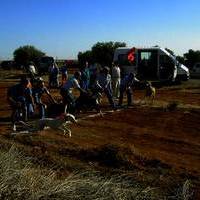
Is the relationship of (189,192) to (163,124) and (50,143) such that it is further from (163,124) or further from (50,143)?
(163,124)

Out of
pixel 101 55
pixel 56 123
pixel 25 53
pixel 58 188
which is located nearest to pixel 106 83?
pixel 56 123

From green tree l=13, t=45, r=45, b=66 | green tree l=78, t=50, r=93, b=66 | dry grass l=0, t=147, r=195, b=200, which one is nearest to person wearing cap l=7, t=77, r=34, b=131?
dry grass l=0, t=147, r=195, b=200

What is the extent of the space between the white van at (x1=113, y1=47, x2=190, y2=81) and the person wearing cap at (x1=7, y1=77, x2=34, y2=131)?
1734 centimetres

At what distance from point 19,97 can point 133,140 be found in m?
3.62

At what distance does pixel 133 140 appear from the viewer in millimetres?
15375

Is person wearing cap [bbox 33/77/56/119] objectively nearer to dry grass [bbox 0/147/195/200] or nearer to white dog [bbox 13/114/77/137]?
white dog [bbox 13/114/77/137]

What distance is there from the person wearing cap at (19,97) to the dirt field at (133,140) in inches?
22.8

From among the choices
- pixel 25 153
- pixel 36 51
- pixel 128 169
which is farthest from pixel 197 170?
pixel 36 51

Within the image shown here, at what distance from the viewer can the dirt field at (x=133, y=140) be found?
12.4 m

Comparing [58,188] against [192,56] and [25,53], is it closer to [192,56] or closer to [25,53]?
[192,56]

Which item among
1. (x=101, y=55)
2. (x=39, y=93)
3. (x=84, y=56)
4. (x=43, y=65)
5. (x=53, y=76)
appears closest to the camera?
(x=39, y=93)

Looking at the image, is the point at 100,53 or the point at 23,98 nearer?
the point at 23,98

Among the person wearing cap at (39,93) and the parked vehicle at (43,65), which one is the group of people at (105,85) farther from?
the parked vehicle at (43,65)

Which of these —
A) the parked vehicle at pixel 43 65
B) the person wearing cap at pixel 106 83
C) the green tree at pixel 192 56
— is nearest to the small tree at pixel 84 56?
the green tree at pixel 192 56
